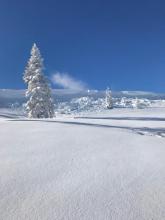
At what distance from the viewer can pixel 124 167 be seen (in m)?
5.59

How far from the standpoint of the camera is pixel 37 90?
36.6m

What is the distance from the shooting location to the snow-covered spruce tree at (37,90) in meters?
36.4

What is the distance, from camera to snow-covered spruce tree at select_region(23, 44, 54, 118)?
119 feet

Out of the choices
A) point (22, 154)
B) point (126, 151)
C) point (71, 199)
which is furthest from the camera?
point (126, 151)

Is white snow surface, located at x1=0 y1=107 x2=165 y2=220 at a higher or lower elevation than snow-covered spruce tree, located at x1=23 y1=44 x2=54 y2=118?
lower

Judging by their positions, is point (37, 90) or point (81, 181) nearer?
point (81, 181)

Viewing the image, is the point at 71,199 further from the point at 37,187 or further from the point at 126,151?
the point at 126,151

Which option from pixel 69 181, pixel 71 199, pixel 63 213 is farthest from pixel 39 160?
pixel 63 213

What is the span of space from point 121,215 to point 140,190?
2.95 feet

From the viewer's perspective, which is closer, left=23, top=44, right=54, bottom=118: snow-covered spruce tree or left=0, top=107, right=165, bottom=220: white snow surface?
left=0, top=107, right=165, bottom=220: white snow surface

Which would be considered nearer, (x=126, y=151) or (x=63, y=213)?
(x=63, y=213)

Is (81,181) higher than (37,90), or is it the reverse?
(37,90)

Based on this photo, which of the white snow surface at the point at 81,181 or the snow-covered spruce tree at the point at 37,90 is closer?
the white snow surface at the point at 81,181

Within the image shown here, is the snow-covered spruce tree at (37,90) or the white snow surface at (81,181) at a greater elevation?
the snow-covered spruce tree at (37,90)
